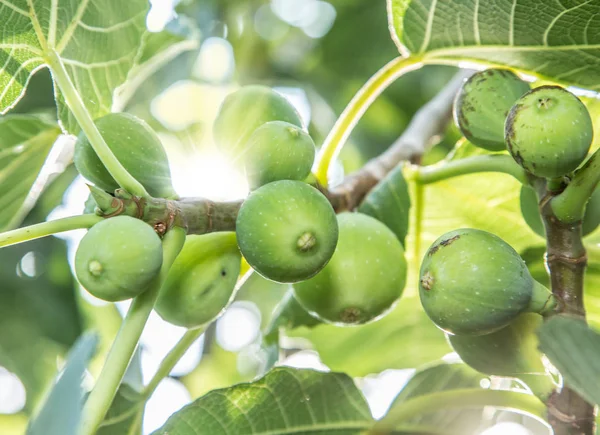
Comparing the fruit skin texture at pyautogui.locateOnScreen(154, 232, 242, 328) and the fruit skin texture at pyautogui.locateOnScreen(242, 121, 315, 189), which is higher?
the fruit skin texture at pyautogui.locateOnScreen(242, 121, 315, 189)

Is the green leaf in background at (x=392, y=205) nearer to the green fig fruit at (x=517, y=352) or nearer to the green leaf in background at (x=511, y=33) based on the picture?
the green leaf in background at (x=511, y=33)

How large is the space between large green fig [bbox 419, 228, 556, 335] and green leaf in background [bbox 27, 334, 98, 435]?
1.62 feet

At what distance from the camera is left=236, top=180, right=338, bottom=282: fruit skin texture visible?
3.43 ft

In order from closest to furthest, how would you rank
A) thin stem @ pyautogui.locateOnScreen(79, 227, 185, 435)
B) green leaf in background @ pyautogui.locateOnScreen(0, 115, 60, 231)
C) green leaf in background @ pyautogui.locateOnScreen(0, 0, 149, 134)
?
thin stem @ pyautogui.locateOnScreen(79, 227, 185, 435) < green leaf in background @ pyautogui.locateOnScreen(0, 0, 149, 134) < green leaf in background @ pyautogui.locateOnScreen(0, 115, 60, 231)

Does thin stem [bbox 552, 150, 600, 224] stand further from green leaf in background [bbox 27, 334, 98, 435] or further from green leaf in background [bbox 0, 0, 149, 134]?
green leaf in background [bbox 0, 0, 149, 134]

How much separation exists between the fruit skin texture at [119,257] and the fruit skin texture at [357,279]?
39cm

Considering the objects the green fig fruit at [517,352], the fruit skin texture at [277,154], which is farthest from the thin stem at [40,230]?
the green fig fruit at [517,352]

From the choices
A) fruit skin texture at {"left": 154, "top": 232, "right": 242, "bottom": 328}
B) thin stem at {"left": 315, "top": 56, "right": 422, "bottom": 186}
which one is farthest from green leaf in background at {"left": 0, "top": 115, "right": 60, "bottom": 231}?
thin stem at {"left": 315, "top": 56, "right": 422, "bottom": 186}

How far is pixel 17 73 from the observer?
132 cm

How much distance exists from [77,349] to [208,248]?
31cm

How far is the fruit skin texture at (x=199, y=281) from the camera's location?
120 cm

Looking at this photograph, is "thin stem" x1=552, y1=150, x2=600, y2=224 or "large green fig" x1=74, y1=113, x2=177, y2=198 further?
"large green fig" x1=74, y1=113, x2=177, y2=198

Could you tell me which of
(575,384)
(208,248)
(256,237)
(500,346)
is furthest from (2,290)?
(575,384)

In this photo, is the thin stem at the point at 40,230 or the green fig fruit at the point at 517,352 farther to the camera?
the green fig fruit at the point at 517,352
